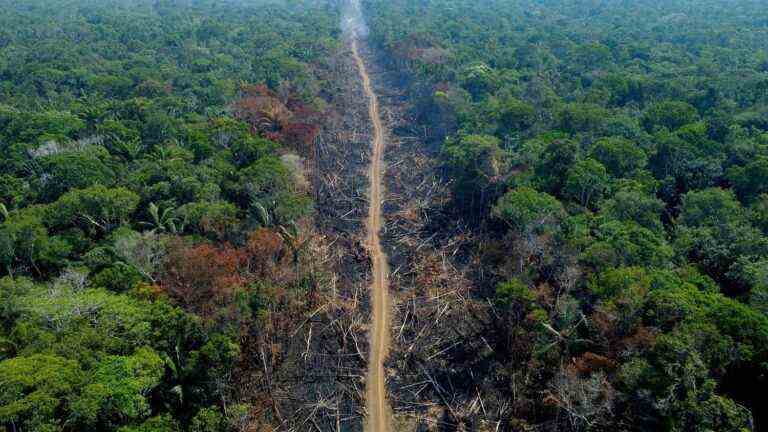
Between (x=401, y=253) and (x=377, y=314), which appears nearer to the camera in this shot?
(x=377, y=314)

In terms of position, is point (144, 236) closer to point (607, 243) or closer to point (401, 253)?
point (401, 253)

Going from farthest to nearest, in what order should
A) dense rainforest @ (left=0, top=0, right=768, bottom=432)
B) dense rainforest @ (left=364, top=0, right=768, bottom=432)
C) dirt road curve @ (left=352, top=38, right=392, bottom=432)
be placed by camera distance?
dirt road curve @ (left=352, top=38, right=392, bottom=432)
dense rainforest @ (left=0, top=0, right=768, bottom=432)
dense rainforest @ (left=364, top=0, right=768, bottom=432)

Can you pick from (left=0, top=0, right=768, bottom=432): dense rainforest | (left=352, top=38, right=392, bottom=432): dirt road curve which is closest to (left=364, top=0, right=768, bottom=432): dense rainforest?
(left=0, top=0, right=768, bottom=432): dense rainforest

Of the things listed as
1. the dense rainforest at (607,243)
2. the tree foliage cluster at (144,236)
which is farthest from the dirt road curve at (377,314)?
the tree foliage cluster at (144,236)

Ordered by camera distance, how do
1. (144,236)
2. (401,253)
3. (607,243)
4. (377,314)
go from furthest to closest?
(401,253)
(377,314)
(144,236)
(607,243)

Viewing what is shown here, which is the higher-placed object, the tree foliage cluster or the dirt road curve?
the tree foliage cluster

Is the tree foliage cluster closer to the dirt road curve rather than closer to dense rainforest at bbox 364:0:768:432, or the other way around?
the dirt road curve

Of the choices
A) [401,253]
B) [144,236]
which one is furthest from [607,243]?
[144,236]
